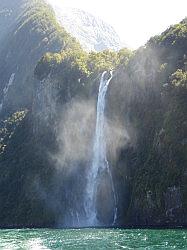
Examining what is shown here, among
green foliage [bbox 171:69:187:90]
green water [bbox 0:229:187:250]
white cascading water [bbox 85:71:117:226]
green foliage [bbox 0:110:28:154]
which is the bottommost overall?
green water [bbox 0:229:187:250]

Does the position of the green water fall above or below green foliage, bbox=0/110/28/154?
below

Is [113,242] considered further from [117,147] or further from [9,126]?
[9,126]

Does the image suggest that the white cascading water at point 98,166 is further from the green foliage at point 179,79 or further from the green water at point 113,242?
the green water at point 113,242

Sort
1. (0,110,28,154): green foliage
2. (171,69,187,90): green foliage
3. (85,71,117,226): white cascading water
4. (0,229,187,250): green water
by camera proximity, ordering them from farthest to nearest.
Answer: (0,110,28,154): green foliage < (85,71,117,226): white cascading water < (171,69,187,90): green foliage < (0,229,187,250): green water

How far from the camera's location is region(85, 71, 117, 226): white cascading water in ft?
301

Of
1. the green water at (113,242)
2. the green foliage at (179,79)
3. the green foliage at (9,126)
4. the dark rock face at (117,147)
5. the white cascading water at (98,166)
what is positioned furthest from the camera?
the green foliage at (9,126)

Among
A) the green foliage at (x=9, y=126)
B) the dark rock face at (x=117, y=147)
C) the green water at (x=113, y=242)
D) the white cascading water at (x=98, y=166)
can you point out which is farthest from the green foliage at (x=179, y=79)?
the green foliage at (x=9, y=126)

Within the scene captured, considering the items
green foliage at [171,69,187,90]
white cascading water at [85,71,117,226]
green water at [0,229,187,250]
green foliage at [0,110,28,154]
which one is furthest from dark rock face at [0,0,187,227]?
green water at [0,229,187,250]

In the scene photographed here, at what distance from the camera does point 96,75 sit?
11100cm

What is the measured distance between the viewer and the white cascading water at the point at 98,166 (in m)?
91.7

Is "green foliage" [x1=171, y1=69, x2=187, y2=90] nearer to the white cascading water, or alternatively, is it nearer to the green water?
the white cascading water

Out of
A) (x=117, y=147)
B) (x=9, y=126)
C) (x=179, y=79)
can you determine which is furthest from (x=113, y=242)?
(x=9, y=126)

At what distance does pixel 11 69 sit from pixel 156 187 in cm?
11755

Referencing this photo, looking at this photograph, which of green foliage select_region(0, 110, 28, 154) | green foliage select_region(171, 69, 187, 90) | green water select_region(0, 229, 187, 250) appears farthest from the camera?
green foliage select_region(0, 110, 28, 154)
